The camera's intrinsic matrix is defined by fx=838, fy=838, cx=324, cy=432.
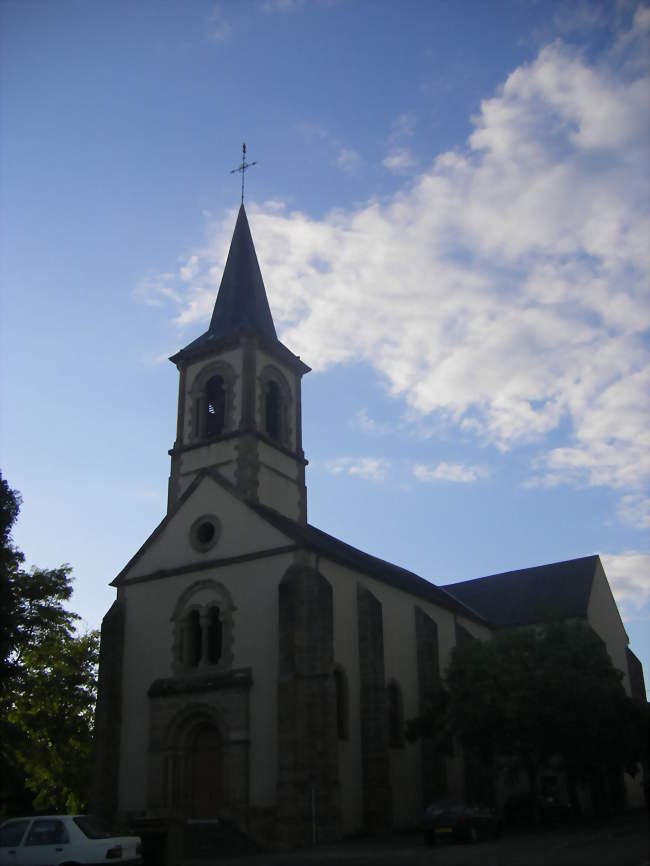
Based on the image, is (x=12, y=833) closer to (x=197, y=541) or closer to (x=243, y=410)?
(x=197, y=541)

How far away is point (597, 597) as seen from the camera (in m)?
44.4

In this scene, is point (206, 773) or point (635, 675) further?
point (635, 675)

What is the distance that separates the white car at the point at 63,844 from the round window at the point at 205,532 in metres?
13.7

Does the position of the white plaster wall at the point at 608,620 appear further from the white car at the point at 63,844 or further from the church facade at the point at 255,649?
the white car at the point at 63,844

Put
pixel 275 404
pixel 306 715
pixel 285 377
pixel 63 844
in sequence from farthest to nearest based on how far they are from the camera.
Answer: pixel 285 377
pixel 275 404
pixel 306 715
pixel 63 844

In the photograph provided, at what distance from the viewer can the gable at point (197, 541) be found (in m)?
28.2

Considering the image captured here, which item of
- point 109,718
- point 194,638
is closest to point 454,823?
point 194,638

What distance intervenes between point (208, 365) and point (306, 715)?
15.2 metres

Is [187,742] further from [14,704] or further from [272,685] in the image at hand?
[14,704]

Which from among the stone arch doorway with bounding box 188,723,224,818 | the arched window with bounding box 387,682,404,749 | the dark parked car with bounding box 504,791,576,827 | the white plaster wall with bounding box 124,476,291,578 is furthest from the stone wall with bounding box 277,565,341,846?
the dark parked car with bounding box 504,791,576,827

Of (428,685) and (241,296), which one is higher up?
(241,296)

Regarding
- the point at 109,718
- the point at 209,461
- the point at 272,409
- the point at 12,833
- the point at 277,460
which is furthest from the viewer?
the point at 272,409

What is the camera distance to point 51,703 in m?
37.7

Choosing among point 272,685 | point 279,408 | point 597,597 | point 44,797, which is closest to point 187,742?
point 272,685
